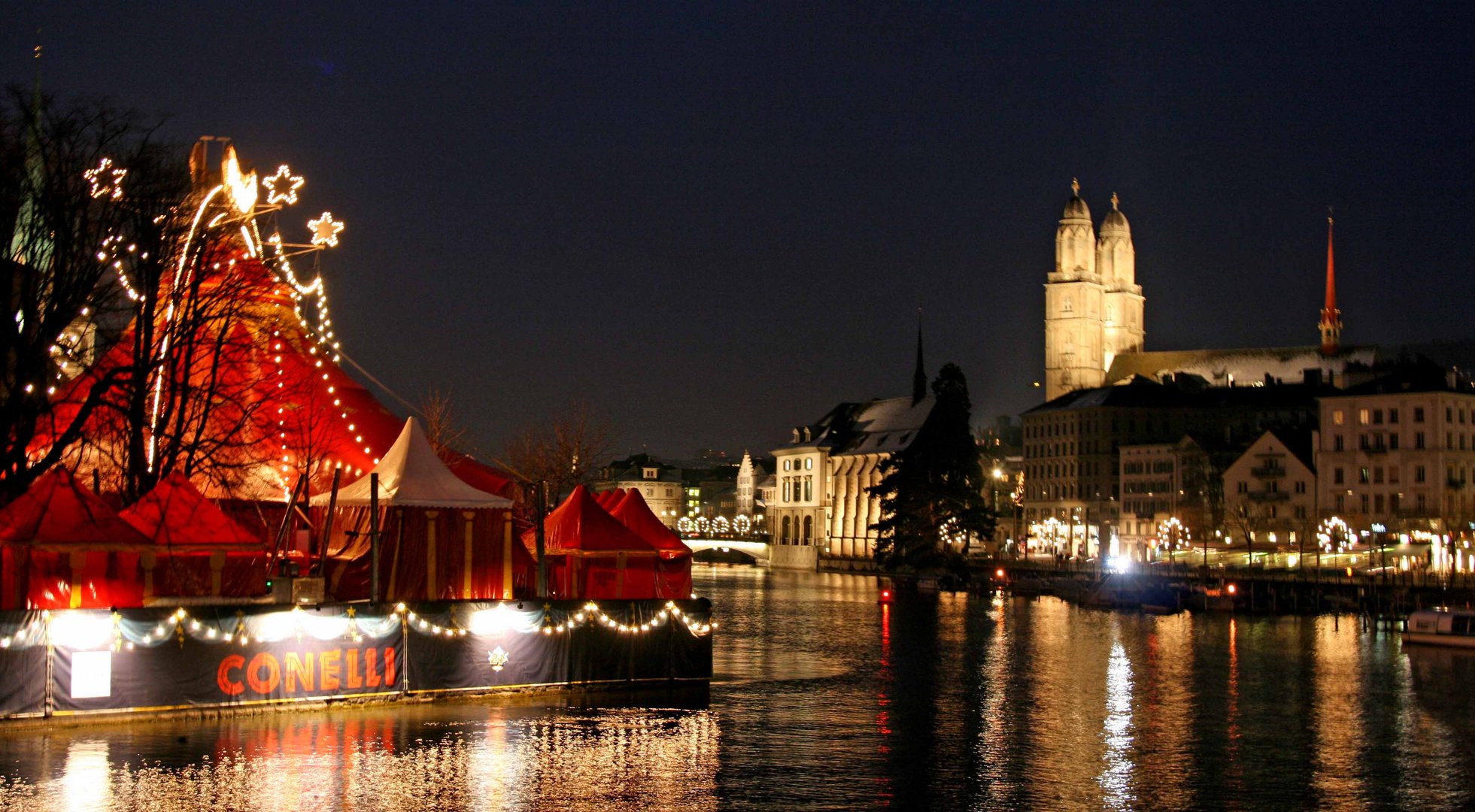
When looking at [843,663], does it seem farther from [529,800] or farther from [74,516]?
[529,800]

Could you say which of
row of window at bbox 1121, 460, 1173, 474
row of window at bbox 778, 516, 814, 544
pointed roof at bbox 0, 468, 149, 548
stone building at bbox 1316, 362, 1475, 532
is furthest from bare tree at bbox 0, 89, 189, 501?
row of window at bbox 778, 516, 814, 544

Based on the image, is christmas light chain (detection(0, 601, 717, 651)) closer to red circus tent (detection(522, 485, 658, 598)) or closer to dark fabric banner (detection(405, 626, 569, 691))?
dark fabric banner (detection(405, 626, 569, 691))

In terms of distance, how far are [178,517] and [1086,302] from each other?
153 meters

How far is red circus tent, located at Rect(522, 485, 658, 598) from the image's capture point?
1433 inches

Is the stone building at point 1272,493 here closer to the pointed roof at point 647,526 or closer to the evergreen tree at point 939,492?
the evergreen tree at point 939,492

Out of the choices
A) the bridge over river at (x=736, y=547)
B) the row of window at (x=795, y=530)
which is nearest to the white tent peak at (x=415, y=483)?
the bridge over river at (x=736, y=547)

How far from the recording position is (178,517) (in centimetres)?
2728

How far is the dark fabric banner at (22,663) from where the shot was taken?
70.1 feet

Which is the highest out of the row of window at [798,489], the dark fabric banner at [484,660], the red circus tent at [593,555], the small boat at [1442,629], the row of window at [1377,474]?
the row of window at [798,489]

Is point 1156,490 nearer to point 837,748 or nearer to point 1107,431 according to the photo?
point 1107,431

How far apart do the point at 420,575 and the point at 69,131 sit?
9.41 m

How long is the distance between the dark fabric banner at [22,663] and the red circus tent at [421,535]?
7.85 m

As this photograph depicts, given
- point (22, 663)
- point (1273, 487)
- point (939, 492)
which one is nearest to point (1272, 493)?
point (1273, 487)

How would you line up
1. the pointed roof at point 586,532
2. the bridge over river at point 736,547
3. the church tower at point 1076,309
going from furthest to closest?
1. the church tower at point 1076,309
2. the bridge over river at point 736,547
3. the pointed roof at point 586,532
